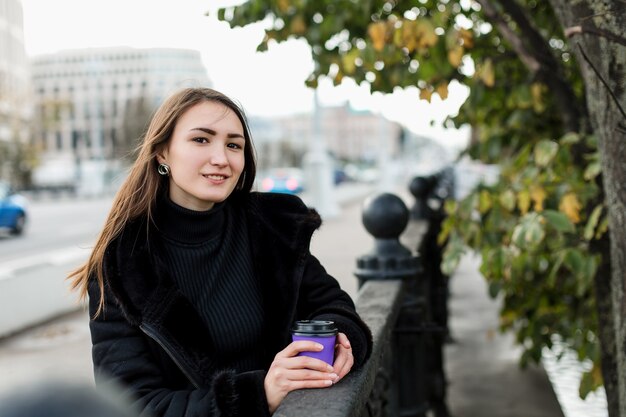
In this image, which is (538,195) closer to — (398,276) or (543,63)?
(543,63)

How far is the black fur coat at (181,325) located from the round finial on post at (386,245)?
1.28 m

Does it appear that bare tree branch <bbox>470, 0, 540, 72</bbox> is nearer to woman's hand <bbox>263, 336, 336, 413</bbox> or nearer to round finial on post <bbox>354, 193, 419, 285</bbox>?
round finial on post <bbox>354, 193, 419, 285</bbox>

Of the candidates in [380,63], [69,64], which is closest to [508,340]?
[380,63]

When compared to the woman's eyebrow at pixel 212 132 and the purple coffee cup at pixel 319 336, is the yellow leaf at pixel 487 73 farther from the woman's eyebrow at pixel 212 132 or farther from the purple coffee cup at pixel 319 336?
the purple coffee cup at pixel 319 336

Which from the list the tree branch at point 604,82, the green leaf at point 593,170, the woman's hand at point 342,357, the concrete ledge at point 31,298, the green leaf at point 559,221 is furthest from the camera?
the concrete ledge at point 31,298

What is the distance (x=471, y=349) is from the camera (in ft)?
25.8

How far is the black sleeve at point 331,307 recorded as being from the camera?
204 centimetres

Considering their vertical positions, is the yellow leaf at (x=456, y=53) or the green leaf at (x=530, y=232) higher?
the yellow leaf at (x=456, y=53)

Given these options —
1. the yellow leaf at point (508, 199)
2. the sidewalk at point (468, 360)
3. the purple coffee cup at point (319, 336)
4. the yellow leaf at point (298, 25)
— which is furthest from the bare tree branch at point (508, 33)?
the purple coffee cup at point (319, 336)

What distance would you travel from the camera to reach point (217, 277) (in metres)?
2.08

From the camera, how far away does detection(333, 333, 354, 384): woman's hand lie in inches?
74.0

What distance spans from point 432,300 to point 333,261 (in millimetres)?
5131

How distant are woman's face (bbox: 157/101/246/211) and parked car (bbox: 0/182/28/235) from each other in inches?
856

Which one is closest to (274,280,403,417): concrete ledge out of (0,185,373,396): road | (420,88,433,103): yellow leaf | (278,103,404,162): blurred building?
(0,185,373,396): road
